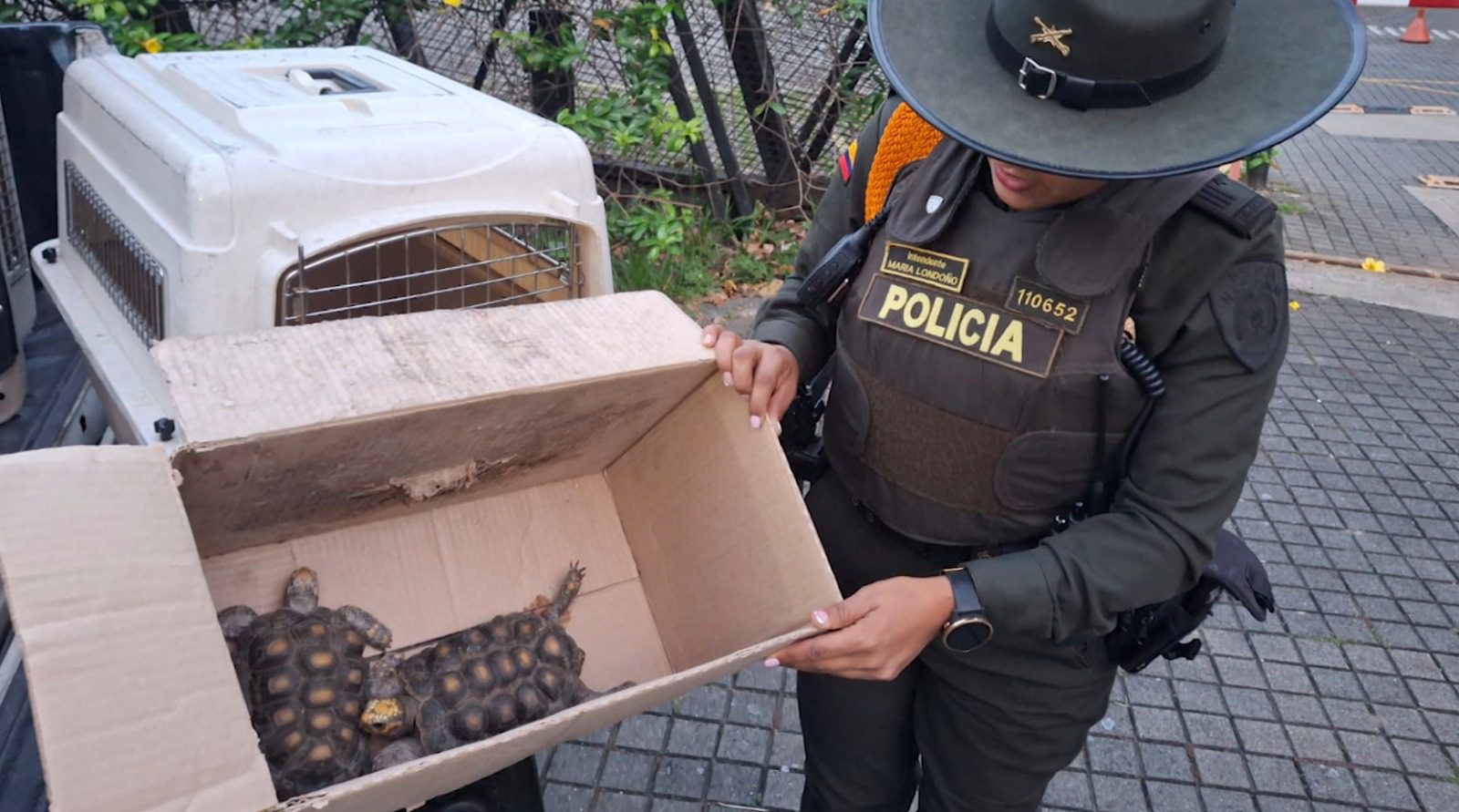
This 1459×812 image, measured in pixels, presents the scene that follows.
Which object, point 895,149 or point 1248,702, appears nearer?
point 895,149

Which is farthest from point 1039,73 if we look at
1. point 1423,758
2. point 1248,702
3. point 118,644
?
point 1423,758

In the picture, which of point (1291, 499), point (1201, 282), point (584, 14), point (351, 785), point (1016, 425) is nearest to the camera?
point (351, 785)

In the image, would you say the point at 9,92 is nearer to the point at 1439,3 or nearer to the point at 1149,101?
the point at 1149,101

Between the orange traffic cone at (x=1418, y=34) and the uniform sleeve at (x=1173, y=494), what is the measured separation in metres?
16.6

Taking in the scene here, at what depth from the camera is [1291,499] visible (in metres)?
4.08

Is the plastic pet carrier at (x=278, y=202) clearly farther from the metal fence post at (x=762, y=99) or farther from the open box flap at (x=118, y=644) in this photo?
the metal fence post at (x=762, y=99)

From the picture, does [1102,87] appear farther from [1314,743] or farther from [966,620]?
→ [1314,743]

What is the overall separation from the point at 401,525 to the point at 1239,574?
141 centimetres

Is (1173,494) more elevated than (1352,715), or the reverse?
(1173,494)

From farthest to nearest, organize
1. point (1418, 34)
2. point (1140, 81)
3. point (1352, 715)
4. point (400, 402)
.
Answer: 1. point (1418, 34)
2. point (1352, 715)
3. point (400, 402)
4. point (1140, 81)

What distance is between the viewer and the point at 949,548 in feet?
5.47

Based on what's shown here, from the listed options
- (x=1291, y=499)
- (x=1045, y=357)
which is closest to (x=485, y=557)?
(x=1045, y=357)

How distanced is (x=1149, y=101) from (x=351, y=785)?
115 centimetres

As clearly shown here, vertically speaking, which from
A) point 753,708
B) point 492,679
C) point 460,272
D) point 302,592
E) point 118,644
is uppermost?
point 118,644
